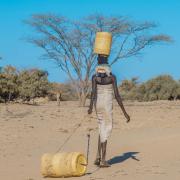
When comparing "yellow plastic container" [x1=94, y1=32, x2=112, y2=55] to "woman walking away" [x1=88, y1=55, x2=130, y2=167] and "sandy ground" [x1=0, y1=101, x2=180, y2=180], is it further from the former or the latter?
"sandy ground" [x1=0, y1=101, x2=180, y2=180]

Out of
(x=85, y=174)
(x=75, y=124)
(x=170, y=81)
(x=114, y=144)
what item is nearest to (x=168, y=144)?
(x=114, y=144)

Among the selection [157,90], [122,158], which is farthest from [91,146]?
[157,90]

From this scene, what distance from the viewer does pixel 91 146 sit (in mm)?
14234

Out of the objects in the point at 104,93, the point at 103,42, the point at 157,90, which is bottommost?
the point at 104,93

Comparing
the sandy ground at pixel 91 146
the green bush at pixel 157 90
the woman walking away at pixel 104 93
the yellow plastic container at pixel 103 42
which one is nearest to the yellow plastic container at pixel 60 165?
the sandy ground at pixel 91 146

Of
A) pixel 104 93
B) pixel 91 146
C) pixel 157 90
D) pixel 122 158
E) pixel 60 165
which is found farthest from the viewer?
pixel 157 90

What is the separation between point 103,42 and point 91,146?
486 cm

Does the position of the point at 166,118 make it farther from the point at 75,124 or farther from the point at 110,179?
the point at 110,179

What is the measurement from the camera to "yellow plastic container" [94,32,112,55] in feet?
32.1

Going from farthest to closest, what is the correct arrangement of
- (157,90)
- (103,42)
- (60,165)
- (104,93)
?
(157,90) < (104,93) < (103,42) < (60,165)

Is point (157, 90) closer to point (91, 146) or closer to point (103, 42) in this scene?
point (91, 146)

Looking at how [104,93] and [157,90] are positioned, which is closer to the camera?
[104,93]

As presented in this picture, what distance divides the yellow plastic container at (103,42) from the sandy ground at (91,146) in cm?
195

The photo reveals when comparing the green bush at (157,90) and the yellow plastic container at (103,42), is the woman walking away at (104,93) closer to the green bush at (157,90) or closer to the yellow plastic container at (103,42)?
the yellow plastic container at (103,42)
